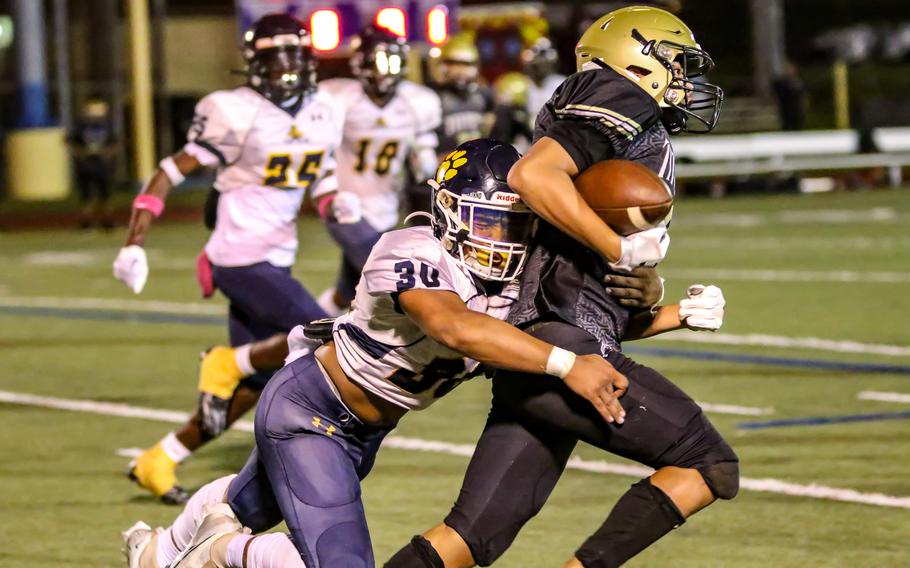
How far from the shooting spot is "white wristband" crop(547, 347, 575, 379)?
403 cm

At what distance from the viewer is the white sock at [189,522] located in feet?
15.5

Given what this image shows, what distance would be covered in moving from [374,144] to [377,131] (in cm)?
8

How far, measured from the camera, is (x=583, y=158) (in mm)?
4234

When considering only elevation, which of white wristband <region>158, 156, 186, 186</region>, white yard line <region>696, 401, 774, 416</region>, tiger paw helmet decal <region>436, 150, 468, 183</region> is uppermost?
tiger paw helmet decal <region>436, 150, 468, 183</region>

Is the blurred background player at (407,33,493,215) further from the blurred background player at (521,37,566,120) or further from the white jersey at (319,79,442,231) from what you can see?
the white jersey at (319,79,442,231)

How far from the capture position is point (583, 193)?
4.20 meters

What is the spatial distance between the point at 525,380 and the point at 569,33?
31055 millimetres

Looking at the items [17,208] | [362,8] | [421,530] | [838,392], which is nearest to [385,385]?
[421,530]

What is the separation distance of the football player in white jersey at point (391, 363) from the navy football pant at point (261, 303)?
6.31ft

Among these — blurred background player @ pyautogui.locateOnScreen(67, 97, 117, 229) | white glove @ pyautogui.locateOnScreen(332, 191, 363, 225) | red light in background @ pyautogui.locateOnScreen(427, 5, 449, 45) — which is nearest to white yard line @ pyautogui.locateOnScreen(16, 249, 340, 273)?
red light in background @ pyautogui.locateOnScreen(427, 5, 449, 45)

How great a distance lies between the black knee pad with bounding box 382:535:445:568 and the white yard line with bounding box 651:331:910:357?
17.9 ft

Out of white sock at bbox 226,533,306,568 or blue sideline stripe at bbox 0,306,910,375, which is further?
blue sideline stripe at bbox 0,306,910,375

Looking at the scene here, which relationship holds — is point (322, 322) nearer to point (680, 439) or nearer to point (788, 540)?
point (680, 439)

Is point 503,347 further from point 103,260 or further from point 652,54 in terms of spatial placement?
point 103,260
